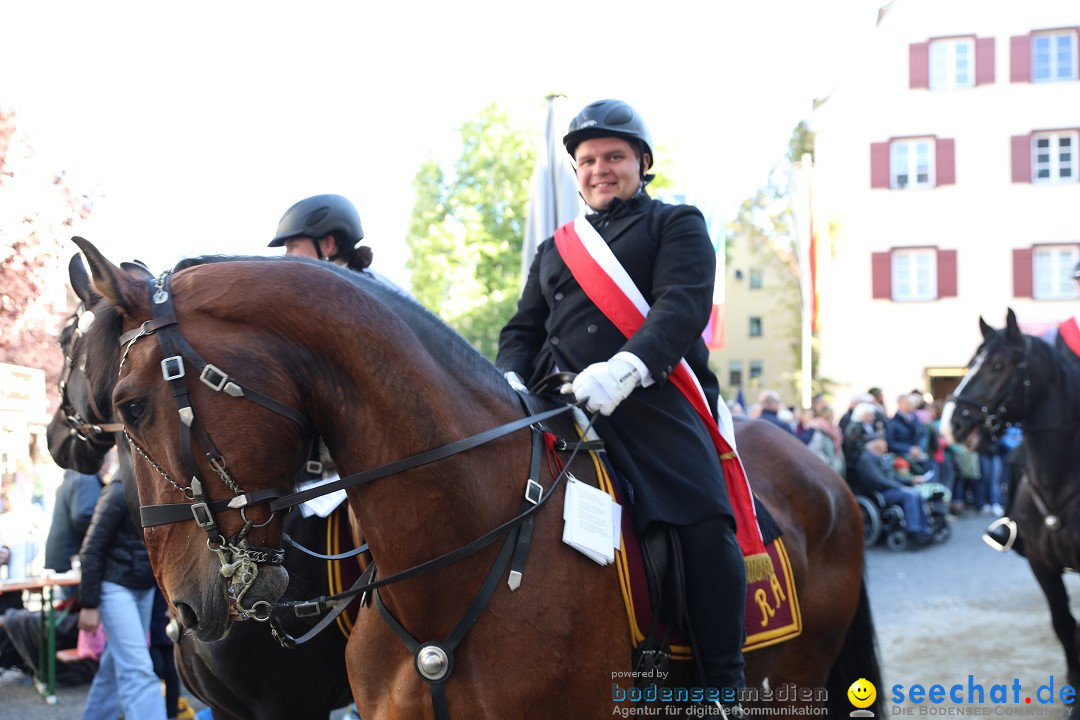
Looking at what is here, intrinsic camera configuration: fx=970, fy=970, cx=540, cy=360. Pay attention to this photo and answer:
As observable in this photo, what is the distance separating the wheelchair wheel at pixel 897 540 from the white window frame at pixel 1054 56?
735 inches

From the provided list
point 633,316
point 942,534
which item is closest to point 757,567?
point 633,316

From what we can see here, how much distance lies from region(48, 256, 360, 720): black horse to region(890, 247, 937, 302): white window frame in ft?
88.3

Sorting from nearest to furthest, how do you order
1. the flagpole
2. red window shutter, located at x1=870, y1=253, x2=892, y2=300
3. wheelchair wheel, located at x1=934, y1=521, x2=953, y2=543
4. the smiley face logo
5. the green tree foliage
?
1. the smiley face logo
2. wheelchair wheel, located at x1=934, y1=521, x2=953, y2=543
3. the flagpole
4. red window shutter, located at x1=870, y1=253, x2=892, y2=300
5. the green tree foliage

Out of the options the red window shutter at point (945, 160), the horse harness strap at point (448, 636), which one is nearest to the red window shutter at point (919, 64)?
the red window shutter at point (945, 160)

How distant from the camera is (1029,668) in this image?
736 cm

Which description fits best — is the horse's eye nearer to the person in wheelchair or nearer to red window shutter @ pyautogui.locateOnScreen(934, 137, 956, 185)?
A: the person in wheelchair

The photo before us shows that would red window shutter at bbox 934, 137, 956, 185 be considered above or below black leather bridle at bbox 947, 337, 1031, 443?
above

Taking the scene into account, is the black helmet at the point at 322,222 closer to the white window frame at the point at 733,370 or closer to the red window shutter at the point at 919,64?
the red window shutter at the point at 919,64

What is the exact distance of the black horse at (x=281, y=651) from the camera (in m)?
3.93

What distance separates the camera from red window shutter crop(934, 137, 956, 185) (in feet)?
91.6

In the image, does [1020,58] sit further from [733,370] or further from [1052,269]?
[733,370]

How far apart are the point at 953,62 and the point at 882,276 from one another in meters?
6.44

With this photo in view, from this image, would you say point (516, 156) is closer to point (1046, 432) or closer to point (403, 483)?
point (1046, 432)

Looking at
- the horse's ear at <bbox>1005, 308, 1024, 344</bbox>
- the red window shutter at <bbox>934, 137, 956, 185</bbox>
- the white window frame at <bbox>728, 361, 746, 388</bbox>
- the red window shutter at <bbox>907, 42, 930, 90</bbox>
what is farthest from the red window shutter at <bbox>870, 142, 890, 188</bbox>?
the white window frame at <bbox>728, 361, 746, 388</bbox>
